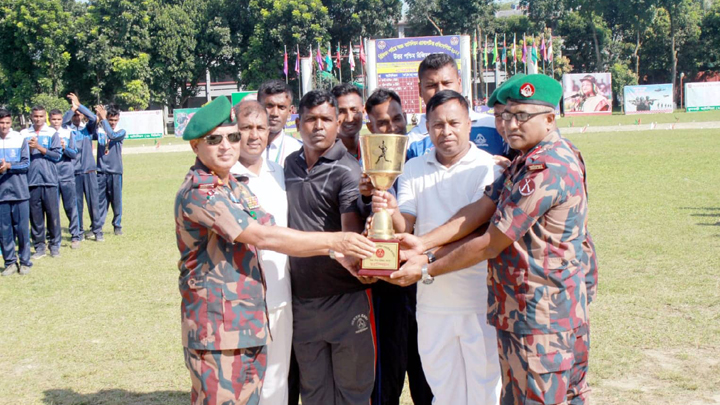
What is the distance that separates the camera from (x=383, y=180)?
12.2ft

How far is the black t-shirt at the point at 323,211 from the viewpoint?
4000 millimetres

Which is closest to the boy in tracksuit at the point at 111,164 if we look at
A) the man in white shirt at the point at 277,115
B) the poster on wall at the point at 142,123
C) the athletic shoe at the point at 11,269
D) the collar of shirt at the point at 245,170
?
the athletic shoe at the point at 11,269

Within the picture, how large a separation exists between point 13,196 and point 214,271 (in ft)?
25.6

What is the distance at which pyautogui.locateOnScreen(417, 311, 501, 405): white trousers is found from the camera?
381cm

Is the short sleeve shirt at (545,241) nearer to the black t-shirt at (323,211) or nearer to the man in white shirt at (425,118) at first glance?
the black t-shirt at (323,211)

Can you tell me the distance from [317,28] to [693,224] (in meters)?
42.9

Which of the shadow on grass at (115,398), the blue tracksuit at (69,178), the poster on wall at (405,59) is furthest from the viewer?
the poster on wall at (405,59)

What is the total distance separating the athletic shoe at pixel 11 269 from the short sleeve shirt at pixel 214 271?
7.73 meters

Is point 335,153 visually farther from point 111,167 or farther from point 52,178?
point 111,167

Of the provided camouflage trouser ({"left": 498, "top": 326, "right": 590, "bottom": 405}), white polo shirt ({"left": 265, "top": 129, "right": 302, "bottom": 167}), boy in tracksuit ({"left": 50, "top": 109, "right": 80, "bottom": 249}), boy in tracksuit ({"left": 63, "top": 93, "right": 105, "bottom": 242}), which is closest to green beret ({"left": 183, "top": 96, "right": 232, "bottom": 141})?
white polo shirt ({"left": 265, "top": 129, "right": 302, "bottom": 167})

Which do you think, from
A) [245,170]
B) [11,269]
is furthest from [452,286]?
[11,269]

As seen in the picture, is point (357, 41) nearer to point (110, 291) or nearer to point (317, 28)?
point (317, 28)

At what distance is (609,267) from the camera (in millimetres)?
8375

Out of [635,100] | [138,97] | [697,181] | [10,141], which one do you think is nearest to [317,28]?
[138,97]
